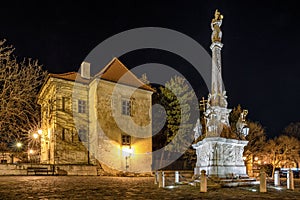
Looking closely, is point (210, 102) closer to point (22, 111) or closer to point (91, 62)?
point (22, 111)

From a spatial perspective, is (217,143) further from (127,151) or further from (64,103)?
(64,103)

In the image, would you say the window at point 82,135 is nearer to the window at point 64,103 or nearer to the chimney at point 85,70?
the window at point 64,103

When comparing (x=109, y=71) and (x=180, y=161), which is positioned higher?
(x=109, y=71)

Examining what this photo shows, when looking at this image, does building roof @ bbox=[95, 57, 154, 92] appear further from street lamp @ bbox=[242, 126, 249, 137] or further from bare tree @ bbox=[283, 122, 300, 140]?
bare tree @ bbox=[283, 122, 300, 140]

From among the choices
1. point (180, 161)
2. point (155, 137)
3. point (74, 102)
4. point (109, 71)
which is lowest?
point (180, 161)

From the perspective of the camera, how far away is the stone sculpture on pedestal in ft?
45.2

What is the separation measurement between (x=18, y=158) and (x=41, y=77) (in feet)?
73.1

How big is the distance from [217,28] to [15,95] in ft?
38.2

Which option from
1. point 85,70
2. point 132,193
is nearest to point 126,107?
point 85,70

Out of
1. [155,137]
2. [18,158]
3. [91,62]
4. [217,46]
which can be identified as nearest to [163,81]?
[155,137]

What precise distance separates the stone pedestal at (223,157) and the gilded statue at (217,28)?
5255 mm

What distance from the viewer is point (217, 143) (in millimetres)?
13781

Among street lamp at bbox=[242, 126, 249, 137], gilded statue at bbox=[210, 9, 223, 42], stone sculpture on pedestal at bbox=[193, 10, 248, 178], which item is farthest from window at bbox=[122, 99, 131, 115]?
Answer: street lamp at bbox=[242, 126, 249, 137]

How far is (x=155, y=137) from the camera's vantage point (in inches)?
1485
